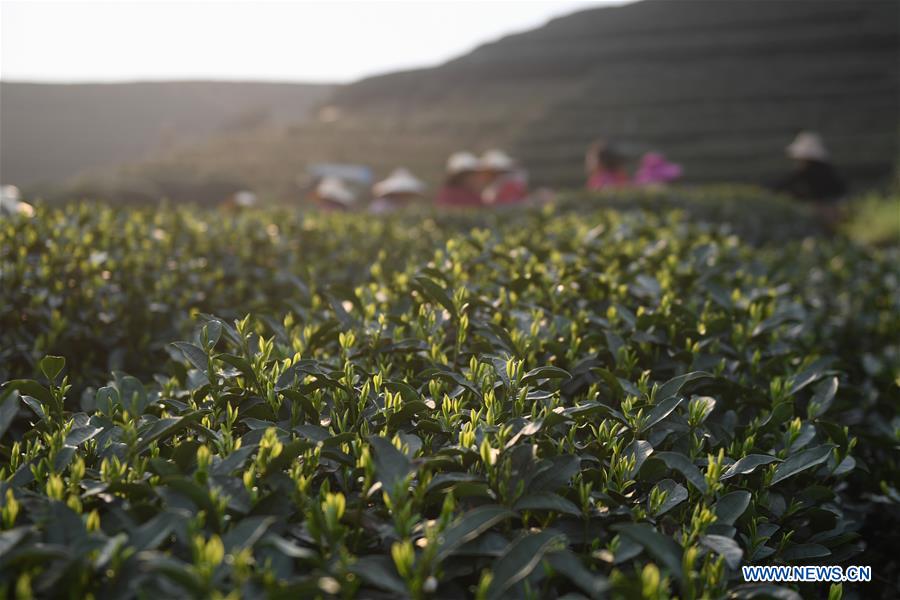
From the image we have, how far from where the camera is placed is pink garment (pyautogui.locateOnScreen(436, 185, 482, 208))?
32.7ft

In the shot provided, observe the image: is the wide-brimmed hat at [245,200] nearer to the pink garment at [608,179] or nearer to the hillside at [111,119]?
the pink garment at [608,179]

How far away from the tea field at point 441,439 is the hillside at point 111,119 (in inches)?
1794

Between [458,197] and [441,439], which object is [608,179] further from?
[441,439]

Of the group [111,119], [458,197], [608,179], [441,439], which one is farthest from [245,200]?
[111,119]

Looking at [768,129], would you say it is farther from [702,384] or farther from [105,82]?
[105,82]

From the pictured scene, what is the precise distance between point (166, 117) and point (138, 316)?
6258cm

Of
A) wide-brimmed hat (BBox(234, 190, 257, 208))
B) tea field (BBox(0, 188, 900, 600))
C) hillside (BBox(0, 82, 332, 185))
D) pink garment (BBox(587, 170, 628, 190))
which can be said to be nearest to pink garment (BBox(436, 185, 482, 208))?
pink garment (BBox(587, 170, 628, 190))

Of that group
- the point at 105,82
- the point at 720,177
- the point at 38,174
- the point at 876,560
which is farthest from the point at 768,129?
the point at 105,82

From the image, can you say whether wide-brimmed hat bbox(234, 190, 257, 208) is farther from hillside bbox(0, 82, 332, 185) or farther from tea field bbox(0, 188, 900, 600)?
hillside bbox(0, 82, 332, 185)

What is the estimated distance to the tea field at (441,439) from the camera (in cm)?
110

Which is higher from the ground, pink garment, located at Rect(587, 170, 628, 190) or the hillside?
the hillside

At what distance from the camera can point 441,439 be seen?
1.57 m

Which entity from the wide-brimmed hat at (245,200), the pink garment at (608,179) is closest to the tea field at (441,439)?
the wide-brimmed hat at (245,200)

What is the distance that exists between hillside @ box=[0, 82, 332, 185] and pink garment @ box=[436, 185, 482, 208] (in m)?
39.6
